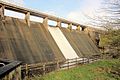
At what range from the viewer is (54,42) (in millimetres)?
25047

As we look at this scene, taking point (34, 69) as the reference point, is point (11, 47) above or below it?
above

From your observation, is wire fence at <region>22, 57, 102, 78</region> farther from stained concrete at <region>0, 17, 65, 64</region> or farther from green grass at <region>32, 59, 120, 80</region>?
green grass at <region>32, 59, 120, 80</region>

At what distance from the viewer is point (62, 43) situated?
27031mm

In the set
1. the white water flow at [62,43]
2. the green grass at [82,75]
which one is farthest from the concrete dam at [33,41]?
the green grass at [82,75]

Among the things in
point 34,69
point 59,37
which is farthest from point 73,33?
point 34,69

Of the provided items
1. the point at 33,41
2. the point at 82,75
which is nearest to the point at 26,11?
the point at 33,41

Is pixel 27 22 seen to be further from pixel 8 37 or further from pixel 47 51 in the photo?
pixel 8 37

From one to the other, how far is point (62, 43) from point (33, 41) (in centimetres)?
678

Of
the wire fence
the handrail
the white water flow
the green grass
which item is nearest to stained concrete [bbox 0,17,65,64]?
the wire fence

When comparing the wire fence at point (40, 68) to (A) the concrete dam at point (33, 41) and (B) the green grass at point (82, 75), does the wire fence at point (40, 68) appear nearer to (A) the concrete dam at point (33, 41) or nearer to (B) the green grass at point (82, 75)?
(A) the concrete dam at point (33, 41)

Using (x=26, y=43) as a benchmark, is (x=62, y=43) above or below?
below

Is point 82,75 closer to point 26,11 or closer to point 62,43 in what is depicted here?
point 26,11

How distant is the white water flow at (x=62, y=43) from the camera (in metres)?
25.6

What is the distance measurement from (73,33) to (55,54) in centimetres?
1199
